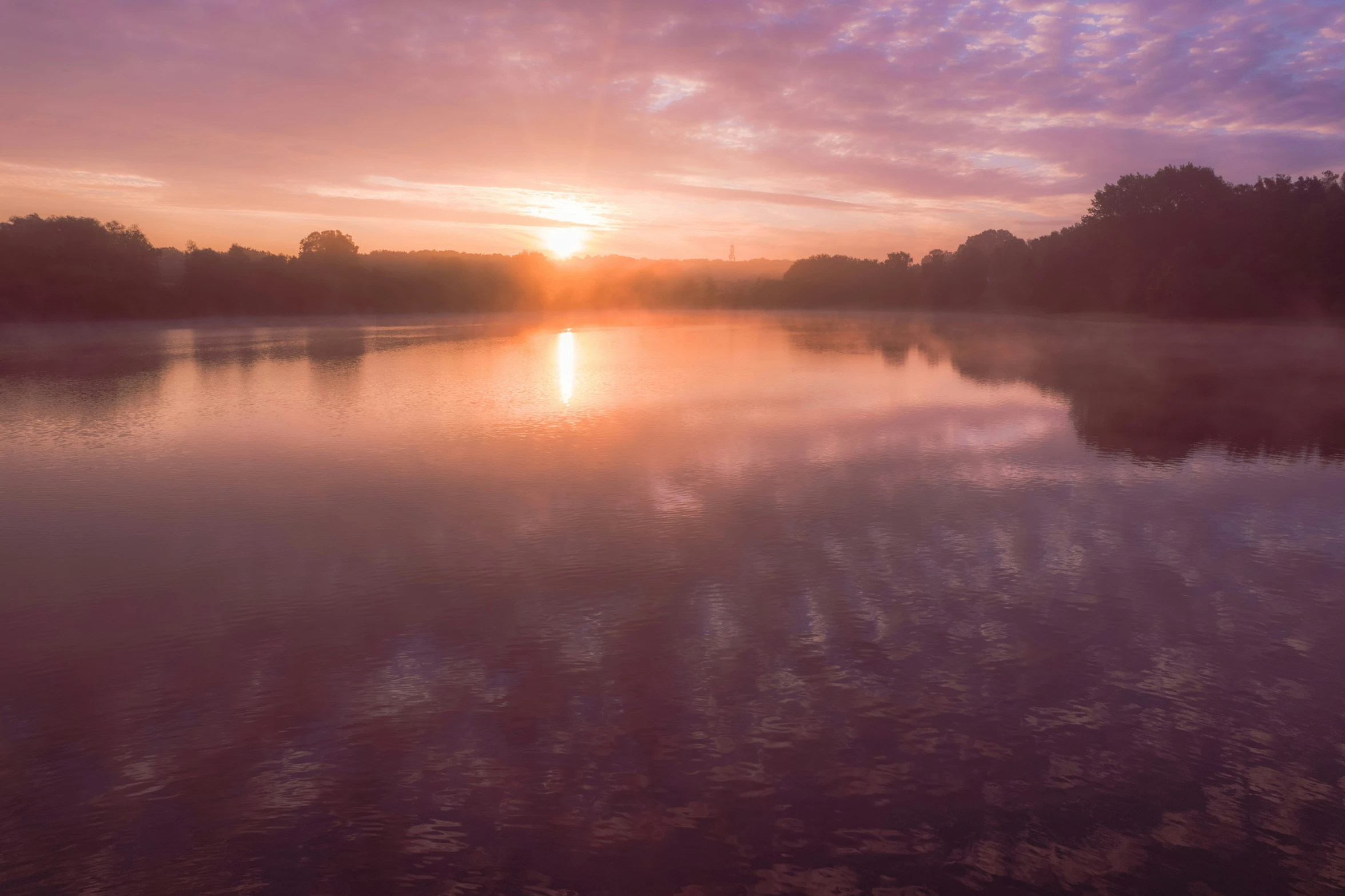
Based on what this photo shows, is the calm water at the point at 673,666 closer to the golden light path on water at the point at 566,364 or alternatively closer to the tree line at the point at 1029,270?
the golden light path on water at the point at 566,364

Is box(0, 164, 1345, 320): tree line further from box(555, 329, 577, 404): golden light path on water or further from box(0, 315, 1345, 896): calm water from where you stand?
box(0, 315, 1345, 896): calm water

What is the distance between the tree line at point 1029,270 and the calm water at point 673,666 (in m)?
79.8

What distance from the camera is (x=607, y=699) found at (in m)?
8.25

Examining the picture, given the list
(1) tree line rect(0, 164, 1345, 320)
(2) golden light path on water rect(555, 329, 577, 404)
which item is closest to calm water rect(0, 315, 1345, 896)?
(2) golden light path on water rect(555, 329, 577, 404)

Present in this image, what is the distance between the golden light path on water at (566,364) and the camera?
31406mm

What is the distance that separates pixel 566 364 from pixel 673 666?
35.8 meters

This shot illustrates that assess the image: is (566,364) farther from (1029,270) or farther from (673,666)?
(1029,270)

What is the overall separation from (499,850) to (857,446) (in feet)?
51.9

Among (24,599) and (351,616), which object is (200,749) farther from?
(24,599)

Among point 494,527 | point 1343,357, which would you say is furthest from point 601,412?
point 1343,357

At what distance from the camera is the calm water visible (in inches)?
248

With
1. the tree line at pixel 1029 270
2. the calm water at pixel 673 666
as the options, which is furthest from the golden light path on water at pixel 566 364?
the tree line at pixel 1029 270

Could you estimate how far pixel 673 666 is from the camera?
29.3ft

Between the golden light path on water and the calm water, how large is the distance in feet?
33.7
